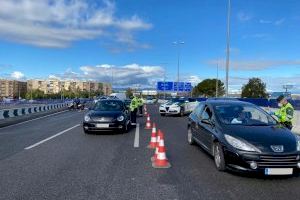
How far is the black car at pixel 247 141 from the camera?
21.7 ft

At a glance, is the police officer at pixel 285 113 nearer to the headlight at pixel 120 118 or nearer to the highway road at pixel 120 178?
the highway road at pixel 120 178

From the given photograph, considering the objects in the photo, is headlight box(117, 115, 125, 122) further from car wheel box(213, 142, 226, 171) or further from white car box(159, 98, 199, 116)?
white car box(159, 98, 199, 116)

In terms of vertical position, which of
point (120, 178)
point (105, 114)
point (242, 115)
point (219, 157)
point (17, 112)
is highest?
point (242, 115)

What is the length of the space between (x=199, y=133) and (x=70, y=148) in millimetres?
3700

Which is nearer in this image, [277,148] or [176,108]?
[277,148]

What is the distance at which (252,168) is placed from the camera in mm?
6633

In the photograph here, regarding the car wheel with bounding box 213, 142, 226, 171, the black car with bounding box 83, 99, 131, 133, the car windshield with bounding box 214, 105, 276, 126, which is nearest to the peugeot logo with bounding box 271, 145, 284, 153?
the car wheel with bounding box 213, 142, 226, 171

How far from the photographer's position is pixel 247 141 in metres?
6.88

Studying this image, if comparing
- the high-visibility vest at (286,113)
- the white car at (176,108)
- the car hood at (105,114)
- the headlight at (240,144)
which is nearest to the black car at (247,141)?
the headlight at (240,144)

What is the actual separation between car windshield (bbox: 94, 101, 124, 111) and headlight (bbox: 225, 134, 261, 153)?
9.18 m

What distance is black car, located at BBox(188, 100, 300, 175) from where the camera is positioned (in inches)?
260

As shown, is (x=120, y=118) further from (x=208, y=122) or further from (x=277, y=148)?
(x=277, y=148)

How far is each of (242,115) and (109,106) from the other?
847cm

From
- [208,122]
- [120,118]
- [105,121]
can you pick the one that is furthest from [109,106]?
[208,122]
